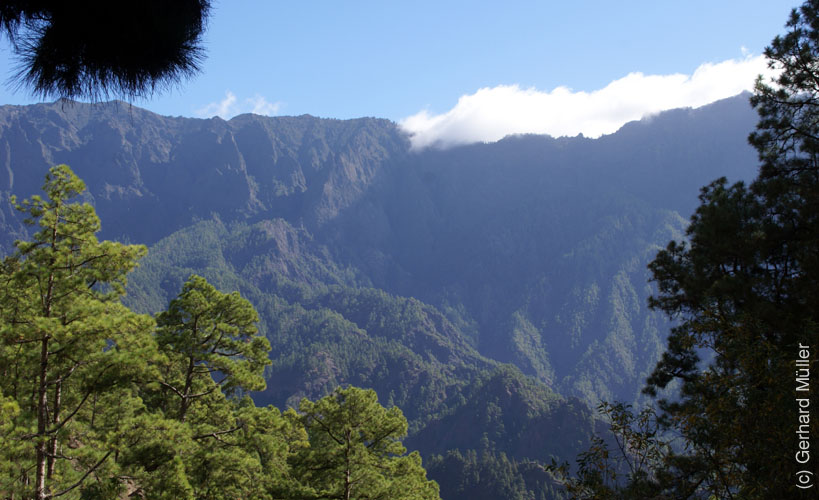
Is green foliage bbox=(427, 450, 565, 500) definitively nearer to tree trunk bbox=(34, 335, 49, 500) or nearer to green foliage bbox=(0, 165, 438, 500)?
green foliage bbox=(0, 165, 438, 500)

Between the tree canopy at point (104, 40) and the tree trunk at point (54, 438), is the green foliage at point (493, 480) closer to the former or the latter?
the tree trunk at point (54, 438)

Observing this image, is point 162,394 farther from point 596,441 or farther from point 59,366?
point 596,441

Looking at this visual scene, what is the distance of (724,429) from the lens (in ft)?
24.2

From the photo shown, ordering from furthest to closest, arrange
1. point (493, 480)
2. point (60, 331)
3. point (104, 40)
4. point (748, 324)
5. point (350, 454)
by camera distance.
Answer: point (493, 480), point (350, 454), point (60, 331), point (748, 324), point (104, 40)

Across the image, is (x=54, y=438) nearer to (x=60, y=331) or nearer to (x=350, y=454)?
(x=60, y=331)

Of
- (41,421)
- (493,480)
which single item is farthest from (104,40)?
(493,480)

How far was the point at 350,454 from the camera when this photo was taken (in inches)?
757

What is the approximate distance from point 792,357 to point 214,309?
1508 cm

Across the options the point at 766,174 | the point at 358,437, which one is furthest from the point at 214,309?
the point at 766,174

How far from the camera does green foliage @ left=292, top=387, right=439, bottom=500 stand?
62.1 feet

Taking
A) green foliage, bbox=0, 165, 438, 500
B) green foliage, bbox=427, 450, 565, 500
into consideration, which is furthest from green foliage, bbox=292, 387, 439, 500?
green foliage, bbox=427, 450, 565, 500

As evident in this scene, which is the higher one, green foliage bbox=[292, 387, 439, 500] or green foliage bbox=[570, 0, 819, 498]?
green foliage bbox=[570, 0, 819, 498]

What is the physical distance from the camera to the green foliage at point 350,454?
62.1 feet

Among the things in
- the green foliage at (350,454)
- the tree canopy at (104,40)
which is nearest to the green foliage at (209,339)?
the green foliage at (350,454)
